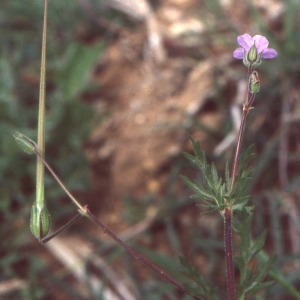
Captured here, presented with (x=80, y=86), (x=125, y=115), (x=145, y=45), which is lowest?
(x=125, y=115)

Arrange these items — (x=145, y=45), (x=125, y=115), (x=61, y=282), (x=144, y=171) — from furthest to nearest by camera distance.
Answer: (x=145, y=45) → (x=125, y=115) → (x=144, y=171) → (x=61, y=282)

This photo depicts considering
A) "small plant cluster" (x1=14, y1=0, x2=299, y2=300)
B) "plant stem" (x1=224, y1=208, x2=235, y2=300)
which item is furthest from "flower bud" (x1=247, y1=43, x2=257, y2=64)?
"plant stem" (x1=224, y1=208, x2=235, y2=300)

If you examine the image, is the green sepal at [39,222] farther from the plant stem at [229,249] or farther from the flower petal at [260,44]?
the flower petal at [260,44]

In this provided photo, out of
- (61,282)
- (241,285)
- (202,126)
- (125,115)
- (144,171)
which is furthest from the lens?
(125,115)

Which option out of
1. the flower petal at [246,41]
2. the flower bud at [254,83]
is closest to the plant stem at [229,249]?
the flower bud at [254,83]

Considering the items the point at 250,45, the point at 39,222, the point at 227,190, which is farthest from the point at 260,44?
the point at 39,222

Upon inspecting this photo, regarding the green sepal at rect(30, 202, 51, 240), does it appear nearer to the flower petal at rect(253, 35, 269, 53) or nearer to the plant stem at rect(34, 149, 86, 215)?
the plant stem at rect(34, 149, 86, 215)

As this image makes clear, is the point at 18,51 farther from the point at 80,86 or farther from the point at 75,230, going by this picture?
the point at 75,230

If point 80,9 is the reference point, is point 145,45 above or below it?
below

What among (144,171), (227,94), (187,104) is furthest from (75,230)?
(227,94)
